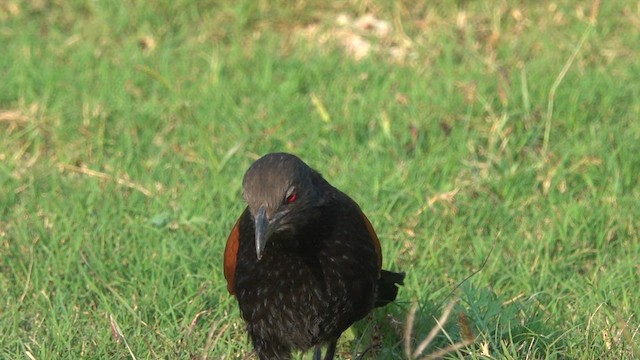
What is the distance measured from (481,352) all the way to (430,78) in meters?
3.58

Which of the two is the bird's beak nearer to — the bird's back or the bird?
the bird

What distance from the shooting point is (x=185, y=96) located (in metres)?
7.24

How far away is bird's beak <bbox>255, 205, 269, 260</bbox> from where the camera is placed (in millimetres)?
3729

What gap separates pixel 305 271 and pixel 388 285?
22.3 inches

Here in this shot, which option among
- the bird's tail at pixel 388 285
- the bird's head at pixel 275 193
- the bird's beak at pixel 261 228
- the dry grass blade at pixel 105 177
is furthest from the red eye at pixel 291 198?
the dry grass blade at pixel 105 177

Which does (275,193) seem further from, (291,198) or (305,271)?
(305,271)

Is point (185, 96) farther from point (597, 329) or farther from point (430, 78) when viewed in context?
point (597, 329)

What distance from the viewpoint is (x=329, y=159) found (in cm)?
648

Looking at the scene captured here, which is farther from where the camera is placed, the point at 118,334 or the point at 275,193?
the point at 118,334

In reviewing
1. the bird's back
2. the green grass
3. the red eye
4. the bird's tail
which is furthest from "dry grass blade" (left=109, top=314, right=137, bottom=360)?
the bird's tail

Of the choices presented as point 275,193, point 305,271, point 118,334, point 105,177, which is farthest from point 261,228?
point 105,177

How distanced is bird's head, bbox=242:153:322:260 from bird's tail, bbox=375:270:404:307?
692 millimetres

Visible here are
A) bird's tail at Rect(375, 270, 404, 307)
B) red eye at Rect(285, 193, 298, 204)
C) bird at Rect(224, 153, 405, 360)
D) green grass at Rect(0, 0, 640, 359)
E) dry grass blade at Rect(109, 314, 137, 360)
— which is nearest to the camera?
red eye at Rect(285, 193, 298, 204)

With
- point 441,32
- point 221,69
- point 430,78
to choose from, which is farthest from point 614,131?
point 221,69
